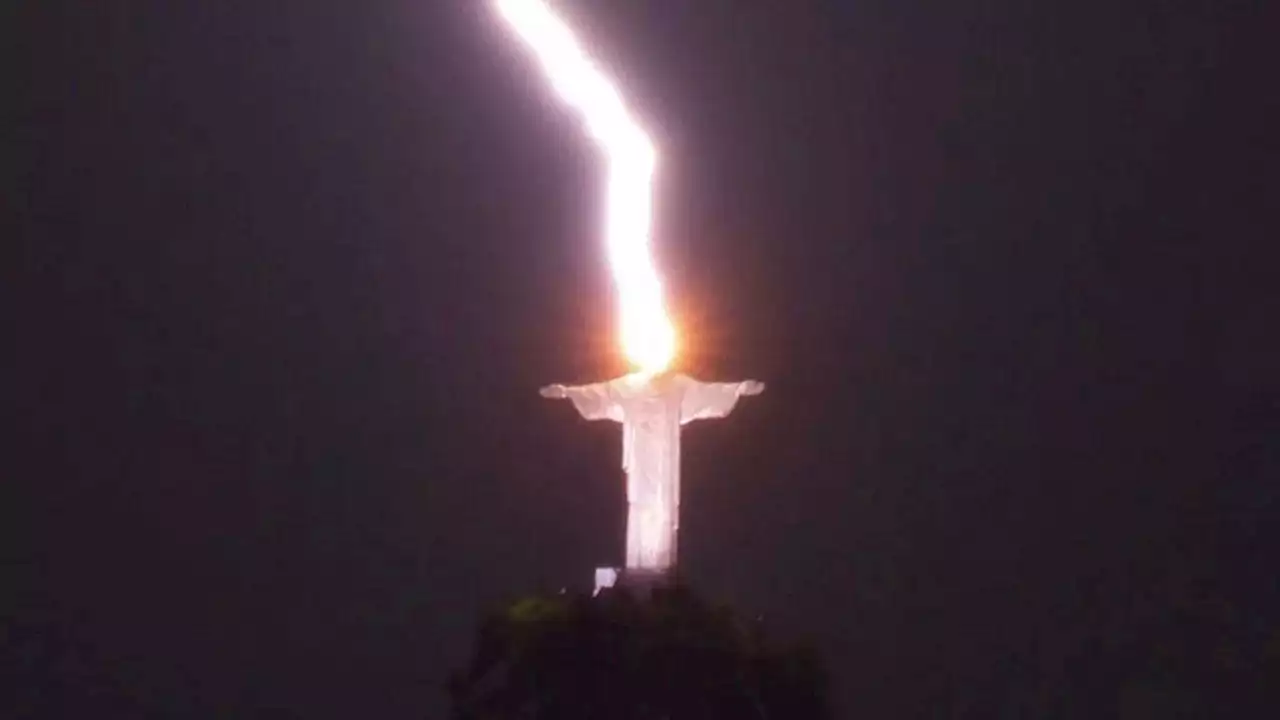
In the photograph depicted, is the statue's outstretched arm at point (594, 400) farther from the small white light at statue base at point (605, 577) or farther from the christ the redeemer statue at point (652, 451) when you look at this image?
the small white light at statue base at point (605, 577)

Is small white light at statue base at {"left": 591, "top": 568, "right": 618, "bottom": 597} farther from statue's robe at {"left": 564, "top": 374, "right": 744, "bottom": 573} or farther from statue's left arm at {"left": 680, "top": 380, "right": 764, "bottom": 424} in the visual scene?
statue's left arm at {"left": 680, "top": 380, "right": 764, "bottom": 424}

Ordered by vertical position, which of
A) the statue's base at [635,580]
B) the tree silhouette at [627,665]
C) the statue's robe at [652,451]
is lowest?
the tree silhouette at [627,665]

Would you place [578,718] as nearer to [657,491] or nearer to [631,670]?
[631,670]

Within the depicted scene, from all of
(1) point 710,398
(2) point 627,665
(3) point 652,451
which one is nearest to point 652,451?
(3) point 652,451

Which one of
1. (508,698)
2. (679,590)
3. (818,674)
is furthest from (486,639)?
(818,674)

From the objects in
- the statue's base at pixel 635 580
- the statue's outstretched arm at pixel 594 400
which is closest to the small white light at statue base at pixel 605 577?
the statue's base at pixel 635 580
